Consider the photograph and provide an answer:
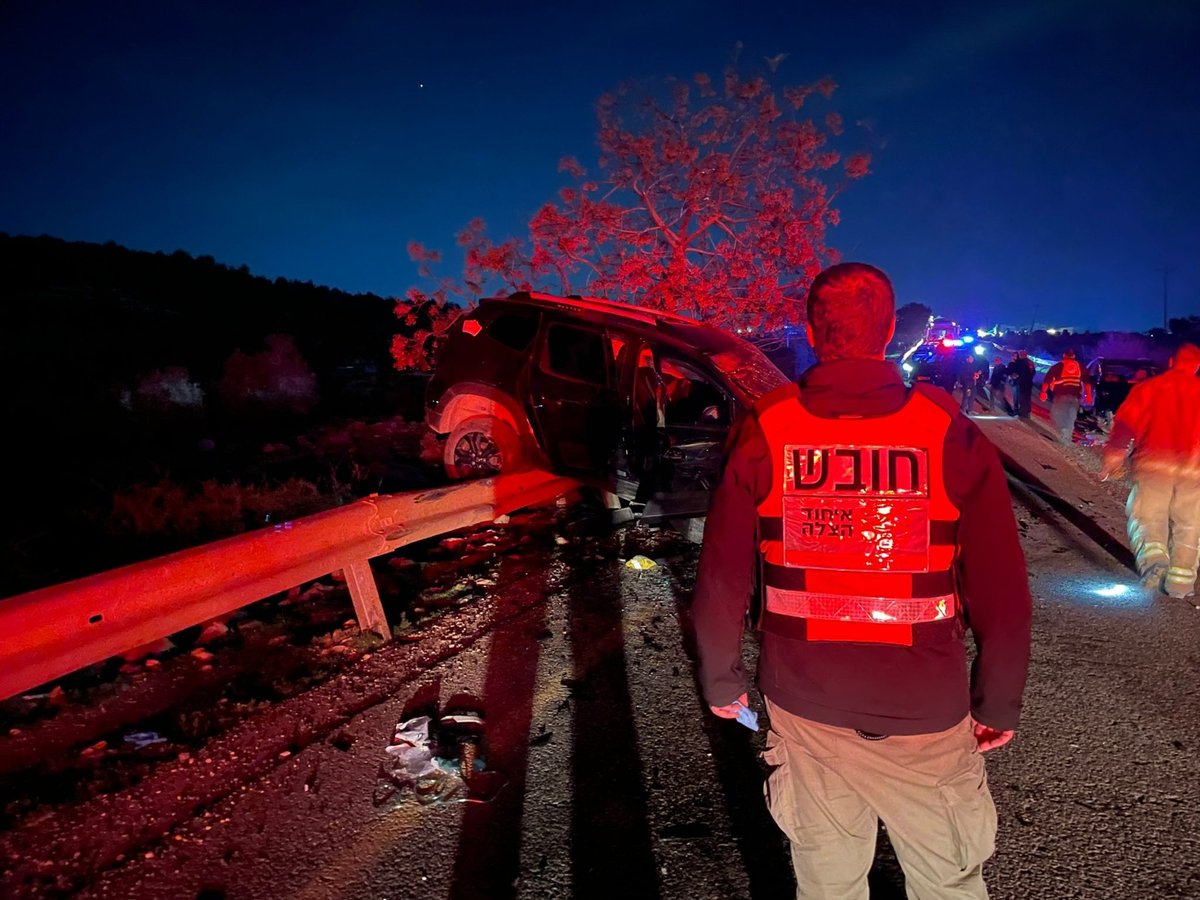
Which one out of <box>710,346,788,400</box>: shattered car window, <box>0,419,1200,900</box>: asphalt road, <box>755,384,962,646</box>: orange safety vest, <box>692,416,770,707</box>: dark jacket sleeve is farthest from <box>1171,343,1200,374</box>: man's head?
<box>692,416,770,707</box>: dark jacket sleeve

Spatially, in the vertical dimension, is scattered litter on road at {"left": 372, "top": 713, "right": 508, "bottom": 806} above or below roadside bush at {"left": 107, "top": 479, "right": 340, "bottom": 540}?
below

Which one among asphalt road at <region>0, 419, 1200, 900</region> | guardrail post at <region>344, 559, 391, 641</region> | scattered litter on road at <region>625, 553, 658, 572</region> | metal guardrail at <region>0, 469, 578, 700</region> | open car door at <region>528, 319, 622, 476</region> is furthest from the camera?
open car door at <region>528, 319, 622, 476</region>

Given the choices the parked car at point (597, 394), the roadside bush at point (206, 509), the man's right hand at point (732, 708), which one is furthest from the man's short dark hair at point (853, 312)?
the roadside bush at point (206, 509)

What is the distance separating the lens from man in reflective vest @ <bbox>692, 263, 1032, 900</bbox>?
1558 millimetres

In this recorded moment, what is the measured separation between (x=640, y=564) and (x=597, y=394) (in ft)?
5.15

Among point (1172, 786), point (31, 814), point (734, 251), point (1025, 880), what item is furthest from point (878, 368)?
point (734, 251)

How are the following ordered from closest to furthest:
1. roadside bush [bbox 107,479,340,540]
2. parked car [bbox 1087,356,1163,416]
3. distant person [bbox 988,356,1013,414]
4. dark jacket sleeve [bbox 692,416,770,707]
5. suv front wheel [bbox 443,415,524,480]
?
dark jacket sleeve [bbox 692,416,770,707]
roadside bush [bbox 107,479,340,540]
suv front wheel [bbox 443,415,524,480]
parked car [bbox 1087,356,1163,416]
distant person [bbox 988,356,1013,414]

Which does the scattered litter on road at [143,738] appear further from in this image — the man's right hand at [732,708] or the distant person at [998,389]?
the distant person at [998,389]

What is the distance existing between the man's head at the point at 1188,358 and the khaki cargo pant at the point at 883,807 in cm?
448

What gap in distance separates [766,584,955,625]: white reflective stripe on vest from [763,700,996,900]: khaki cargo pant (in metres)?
0.28

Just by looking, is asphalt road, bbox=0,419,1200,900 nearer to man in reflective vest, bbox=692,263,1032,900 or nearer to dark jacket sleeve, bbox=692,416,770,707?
man in reflective vest, bbox=692,263,1032,900

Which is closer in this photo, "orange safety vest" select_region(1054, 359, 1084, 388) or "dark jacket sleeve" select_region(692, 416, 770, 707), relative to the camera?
"dark jacket sleeve" select_region(692, 416, 770, 707)

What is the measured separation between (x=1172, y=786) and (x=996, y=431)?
1136 centimetres

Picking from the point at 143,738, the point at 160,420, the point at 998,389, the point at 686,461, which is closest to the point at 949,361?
the point at 998,389
